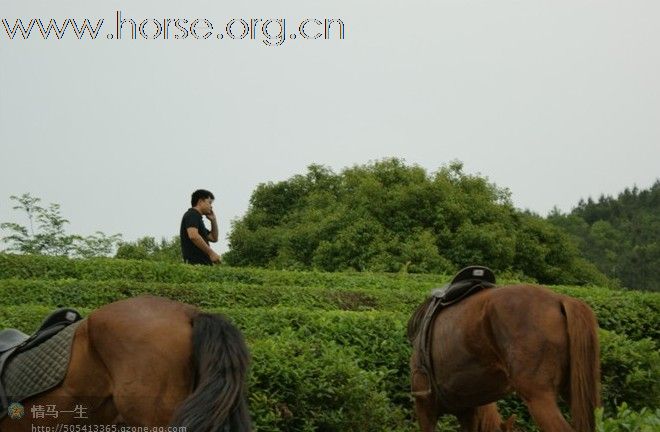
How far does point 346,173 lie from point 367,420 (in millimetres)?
36109

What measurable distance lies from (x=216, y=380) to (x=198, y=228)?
10279 mm

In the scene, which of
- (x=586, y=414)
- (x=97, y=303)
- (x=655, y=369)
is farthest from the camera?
(x=97, y=303)

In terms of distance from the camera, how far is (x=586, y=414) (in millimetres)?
6906

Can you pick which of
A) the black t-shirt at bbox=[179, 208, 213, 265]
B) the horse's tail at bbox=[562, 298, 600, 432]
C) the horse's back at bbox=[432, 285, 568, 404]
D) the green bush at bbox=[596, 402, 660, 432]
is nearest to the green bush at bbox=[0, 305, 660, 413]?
the horse's back at bbox=[432, 285, 568, 404]

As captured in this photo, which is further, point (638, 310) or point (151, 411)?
point (638, 310)

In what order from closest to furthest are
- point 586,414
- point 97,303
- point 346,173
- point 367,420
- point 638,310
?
point 586,414, point 367,420, point 97,303, point 638,310, point 346,173

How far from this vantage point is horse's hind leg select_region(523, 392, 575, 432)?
22.6 feet

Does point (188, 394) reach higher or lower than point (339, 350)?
higher

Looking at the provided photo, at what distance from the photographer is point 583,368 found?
6957 millimetres

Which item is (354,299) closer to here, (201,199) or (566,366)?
(201,199)

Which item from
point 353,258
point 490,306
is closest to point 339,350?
point 490,306

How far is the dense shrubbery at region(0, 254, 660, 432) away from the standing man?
59 centimetres

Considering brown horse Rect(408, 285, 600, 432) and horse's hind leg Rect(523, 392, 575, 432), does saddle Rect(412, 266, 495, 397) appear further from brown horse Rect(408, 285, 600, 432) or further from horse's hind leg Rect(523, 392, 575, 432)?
horse's hind leg Rect(523, 392, 575, 432)

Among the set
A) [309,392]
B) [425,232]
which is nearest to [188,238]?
[309,392]
